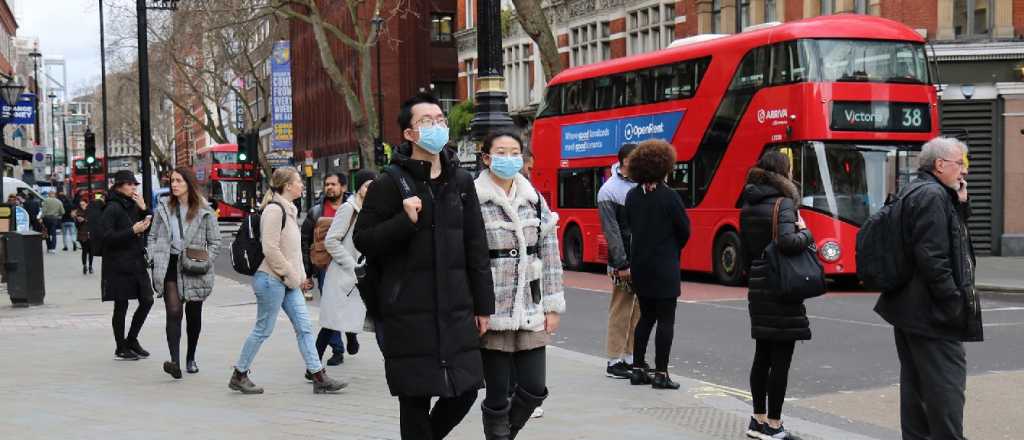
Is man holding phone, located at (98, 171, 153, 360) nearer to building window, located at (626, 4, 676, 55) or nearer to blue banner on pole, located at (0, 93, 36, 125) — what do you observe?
blue banner on pole, located at (0, 93, 36, 125)

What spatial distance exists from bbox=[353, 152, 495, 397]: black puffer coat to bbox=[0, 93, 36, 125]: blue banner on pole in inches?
810

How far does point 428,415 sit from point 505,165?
136 centimetres

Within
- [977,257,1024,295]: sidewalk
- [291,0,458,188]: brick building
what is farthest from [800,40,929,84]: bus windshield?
[291,0,458,188]: brick building

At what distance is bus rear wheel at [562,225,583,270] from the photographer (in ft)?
85.2

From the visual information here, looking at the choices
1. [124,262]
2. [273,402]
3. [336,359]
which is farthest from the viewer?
[124,262]

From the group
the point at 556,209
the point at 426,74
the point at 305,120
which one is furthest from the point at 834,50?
the point at 305,120

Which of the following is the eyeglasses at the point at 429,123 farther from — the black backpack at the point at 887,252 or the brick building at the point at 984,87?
the brick building at the point at 984,87

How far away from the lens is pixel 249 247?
9.09 meters

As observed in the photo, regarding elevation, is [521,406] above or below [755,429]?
above

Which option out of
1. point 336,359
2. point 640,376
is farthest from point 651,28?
point 640,376

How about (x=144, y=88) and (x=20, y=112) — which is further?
(x=20, y=112)

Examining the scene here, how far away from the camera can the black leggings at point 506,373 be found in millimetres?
6051

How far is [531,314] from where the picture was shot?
6.15 meters

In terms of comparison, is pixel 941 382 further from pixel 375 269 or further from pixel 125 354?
pixel 125 354
